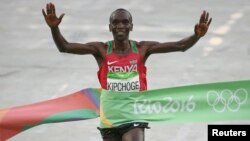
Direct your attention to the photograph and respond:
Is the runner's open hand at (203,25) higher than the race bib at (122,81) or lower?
higher

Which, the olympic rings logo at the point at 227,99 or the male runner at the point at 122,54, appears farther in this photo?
the olympic rings logo at the point at 227,99

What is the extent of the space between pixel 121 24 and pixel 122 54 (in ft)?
0.70

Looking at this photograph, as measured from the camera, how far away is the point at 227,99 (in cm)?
571

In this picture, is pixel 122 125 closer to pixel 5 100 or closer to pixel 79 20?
pixel 5 100

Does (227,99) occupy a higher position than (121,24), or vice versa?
(121,24)

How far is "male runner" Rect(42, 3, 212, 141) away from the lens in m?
5.08

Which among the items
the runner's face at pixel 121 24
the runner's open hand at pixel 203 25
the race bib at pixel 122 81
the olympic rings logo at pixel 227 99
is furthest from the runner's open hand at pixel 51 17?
the olympic rings logo at pixel 227 99

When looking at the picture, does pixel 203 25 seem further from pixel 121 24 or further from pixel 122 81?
pixel 122 81

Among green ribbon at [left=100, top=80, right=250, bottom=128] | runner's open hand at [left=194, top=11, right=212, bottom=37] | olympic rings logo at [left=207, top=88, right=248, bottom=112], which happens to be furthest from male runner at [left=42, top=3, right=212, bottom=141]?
olympic rings logo at [left=207, top=88, right=248, bottom=112]

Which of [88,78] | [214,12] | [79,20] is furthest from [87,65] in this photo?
[214,12]

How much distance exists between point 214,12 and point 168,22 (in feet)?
1.73

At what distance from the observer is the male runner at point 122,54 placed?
5078 mm

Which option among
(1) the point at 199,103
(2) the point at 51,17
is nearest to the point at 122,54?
(2) the point at 51,17

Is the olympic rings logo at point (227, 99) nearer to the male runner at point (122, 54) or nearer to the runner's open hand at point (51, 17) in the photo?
the male runner at point (122, 54)
